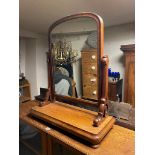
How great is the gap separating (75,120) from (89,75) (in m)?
0.49

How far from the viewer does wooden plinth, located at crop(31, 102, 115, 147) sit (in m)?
0.77

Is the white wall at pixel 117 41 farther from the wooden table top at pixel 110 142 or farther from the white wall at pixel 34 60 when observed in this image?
the wooden table top at pixel 110 142

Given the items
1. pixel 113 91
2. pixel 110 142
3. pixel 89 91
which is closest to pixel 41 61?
pixel 113 91

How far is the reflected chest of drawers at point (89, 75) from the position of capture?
1.12 meters

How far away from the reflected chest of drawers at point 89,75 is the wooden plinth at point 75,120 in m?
0.15

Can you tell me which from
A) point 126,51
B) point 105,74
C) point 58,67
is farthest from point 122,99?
point 105,74

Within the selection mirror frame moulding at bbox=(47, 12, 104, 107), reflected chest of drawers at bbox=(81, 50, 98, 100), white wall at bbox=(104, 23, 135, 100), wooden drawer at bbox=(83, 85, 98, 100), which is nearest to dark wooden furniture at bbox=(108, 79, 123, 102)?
white wall at bbox=(104, 23, 135, 100)

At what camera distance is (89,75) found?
→ 4.28 feet

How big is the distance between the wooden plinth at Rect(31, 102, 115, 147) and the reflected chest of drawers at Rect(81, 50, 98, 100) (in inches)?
6.0

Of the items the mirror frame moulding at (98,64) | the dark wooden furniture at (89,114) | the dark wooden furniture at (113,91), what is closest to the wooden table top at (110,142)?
the dark wooden furniture at (89,114)
